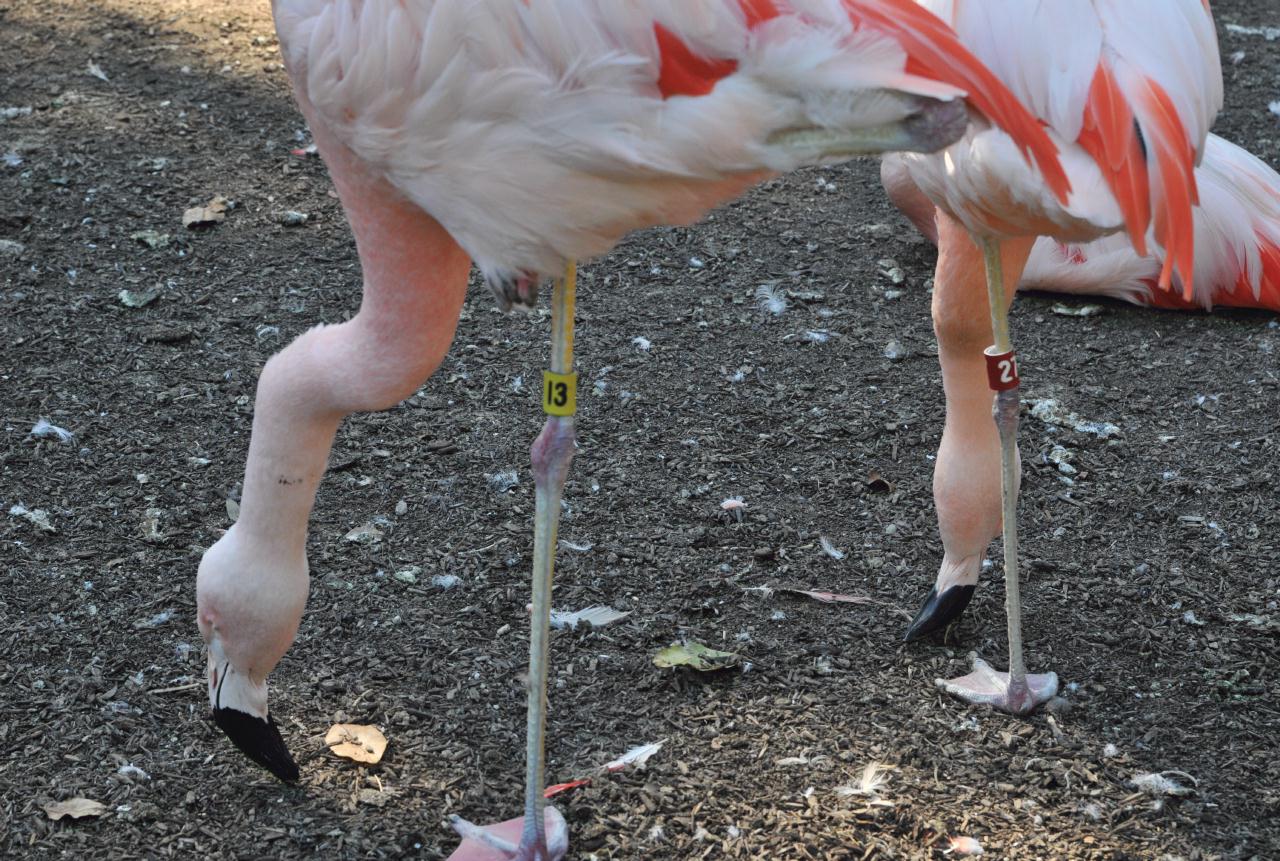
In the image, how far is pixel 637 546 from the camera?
3.10 m

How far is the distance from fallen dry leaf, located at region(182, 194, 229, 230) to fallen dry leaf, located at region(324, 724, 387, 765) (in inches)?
88.8

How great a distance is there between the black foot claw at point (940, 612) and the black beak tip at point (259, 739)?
1.25m

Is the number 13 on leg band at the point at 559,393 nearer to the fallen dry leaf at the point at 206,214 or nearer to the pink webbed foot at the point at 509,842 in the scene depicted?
the pink webbed foot at the point at 509,842

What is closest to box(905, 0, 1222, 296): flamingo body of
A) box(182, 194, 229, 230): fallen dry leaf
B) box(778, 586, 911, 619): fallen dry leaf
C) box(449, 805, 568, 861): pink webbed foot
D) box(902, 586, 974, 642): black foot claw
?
box(902, 586, 974, 642): black foot claw

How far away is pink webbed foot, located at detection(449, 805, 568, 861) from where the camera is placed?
7.17 ft

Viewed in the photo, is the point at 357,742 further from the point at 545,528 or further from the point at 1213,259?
the point at 1213,259

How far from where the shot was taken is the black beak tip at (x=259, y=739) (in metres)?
2.33

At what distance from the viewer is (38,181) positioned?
4398 mm

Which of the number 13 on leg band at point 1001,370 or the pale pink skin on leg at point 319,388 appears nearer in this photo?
the pale pink skin on leg at point 319,388

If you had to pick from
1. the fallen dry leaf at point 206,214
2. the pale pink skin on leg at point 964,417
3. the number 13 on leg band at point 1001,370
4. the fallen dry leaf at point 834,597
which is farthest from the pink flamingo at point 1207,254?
the fallen dry leaf at point 206,214

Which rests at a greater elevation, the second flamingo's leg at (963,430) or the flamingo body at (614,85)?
the flamingo body at (614,85)

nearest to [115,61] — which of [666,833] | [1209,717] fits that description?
[666,833]

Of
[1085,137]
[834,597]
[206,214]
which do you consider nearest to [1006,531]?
[834,597]

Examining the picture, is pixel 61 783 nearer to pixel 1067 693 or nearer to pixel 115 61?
pixel 1067 693
